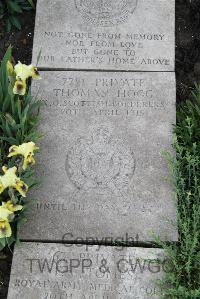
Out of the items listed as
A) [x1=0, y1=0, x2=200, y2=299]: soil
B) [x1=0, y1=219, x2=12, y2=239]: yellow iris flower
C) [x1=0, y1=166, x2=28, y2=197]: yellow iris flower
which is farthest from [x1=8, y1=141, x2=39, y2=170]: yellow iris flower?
[x1=0, y1=0, x2=200, y2=299]: soil

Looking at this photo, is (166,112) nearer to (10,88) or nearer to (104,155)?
(104,155)

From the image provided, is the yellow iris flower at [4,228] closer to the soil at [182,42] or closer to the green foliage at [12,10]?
the soil at [182,42]

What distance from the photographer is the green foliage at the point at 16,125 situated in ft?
10.2

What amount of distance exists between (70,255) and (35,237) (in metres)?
0.27

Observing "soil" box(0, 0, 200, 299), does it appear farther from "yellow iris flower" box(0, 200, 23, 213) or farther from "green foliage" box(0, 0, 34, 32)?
"yellow iris flower" box(0, 200, 23, 213)

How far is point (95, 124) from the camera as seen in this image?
11.5ft

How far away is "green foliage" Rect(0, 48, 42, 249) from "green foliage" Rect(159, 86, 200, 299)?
0.94 meters

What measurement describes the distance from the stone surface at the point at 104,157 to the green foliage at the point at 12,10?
0.82 meters

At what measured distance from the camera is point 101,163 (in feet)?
11.0

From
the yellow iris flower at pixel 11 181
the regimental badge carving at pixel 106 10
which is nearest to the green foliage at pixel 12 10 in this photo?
the regimental badge carving at pixel 106 10

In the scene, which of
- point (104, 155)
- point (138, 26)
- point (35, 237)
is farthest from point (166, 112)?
point (35, 237)

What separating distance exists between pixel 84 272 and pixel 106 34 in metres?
1.88

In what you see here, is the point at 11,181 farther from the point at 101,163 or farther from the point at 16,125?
the point at 101,163

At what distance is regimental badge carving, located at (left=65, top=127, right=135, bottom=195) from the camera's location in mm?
3305
